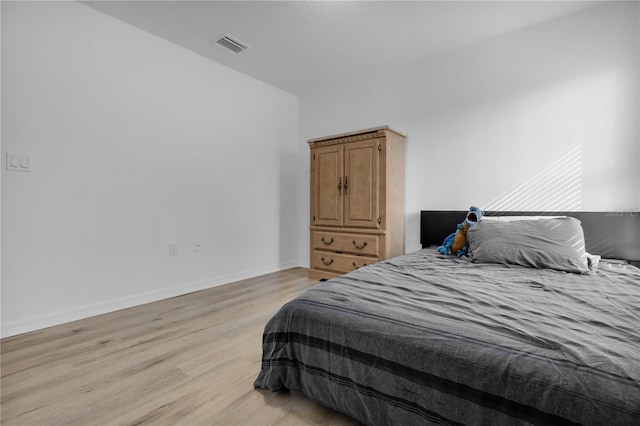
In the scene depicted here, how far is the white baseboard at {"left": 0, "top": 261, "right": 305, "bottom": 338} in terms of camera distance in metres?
2.11

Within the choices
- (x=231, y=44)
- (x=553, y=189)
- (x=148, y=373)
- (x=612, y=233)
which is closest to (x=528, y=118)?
(x=553, y=189)

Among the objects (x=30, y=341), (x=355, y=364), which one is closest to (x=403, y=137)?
(x=355, y=364)

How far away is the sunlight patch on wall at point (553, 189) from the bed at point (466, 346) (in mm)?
850

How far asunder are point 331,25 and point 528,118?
1.94 meters

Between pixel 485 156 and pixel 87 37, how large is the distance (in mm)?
3616

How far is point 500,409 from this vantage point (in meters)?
0.83

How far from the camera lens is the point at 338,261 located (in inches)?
133

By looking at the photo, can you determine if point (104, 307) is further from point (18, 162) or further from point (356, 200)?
point (356, 200)

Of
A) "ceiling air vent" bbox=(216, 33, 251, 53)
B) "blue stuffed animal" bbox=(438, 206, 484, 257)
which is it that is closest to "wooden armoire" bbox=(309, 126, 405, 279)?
"blue stuffed animal" bbox=(438, 206, 484, 257)

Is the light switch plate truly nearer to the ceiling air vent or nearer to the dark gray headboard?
the ceiling air vent

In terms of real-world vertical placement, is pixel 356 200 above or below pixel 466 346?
above

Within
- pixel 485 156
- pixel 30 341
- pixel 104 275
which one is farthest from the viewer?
pixel 485 156

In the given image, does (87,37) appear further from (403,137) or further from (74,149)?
(403,137)

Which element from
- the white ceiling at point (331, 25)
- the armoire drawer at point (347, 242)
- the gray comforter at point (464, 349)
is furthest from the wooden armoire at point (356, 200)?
the gray comforter at point (464, 349)
